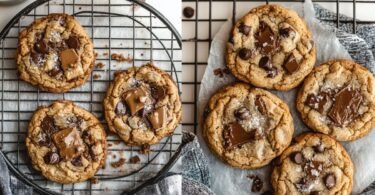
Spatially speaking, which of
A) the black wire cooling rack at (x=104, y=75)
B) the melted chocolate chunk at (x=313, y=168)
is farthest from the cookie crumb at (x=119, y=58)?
the melted chocolate chunk at (x=313, y=168)

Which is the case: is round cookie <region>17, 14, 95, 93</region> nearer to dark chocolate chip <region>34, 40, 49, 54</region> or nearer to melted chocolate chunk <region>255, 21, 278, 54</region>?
dark chocolate chip <region>34, 40, 49, 54</region>

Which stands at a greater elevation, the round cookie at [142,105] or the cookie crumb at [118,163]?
the round cookie at [142,105]

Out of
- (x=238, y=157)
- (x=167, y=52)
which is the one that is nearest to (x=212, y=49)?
(x=167, y=52)

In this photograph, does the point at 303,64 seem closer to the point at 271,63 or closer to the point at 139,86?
the point at 271,63

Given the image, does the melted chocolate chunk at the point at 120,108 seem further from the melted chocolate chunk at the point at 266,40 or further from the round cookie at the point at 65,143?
the melted chocolate chunk at the point at 266,40

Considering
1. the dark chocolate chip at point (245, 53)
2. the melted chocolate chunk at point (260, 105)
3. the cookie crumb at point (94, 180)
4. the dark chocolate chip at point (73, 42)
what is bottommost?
the cookie crumb at point (94, 180)

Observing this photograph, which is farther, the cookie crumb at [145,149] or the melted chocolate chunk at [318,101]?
the cookie crumb at [145,149]

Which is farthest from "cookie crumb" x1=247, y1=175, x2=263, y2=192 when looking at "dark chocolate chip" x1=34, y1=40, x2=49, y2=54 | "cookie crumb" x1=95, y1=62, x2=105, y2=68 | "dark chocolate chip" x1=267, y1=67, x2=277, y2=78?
"dark chocolate chip" x1=34, y1=40, x2=49, y2=54
